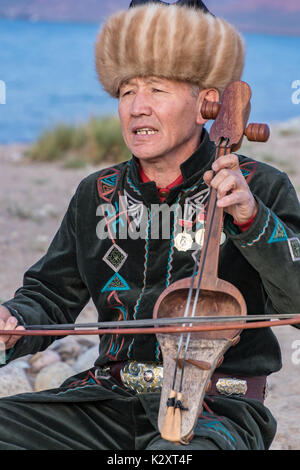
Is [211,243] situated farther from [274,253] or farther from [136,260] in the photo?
[136,260]

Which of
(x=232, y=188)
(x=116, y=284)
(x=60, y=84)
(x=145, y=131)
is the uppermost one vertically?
(x=60, y=84)

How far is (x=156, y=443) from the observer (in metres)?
1.99

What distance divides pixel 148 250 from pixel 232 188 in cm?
66

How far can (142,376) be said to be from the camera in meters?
2.43

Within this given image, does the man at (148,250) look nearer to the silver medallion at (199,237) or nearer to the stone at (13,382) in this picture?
the silver medallion at (199,237)

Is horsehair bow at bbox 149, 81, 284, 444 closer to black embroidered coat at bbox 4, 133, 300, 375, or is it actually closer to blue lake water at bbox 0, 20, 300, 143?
black embroidered coat at bbox 4, 133, 300, 375

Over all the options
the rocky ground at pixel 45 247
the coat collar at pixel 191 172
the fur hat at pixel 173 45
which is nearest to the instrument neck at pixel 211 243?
the coat collar at pixel 191 172

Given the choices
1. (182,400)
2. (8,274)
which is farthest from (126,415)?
(8,274)

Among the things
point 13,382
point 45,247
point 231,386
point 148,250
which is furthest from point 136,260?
point 45,247

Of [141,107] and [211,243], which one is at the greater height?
[141,107]

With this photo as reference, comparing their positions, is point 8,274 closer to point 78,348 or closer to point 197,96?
point 78,348

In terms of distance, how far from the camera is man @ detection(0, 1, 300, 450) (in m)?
2.19

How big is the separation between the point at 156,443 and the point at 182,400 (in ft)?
0.61

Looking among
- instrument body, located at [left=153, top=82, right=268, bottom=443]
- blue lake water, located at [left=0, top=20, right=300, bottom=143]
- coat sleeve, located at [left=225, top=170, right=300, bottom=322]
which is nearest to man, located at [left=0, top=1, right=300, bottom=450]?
coat sleeve, located at [left=225, top=170, right=300, bottom=322]
